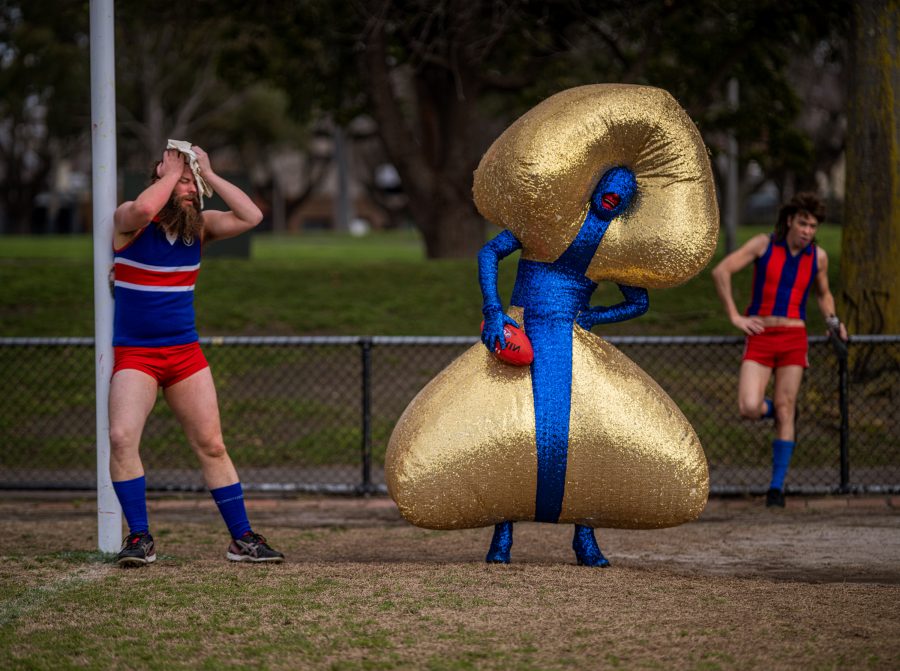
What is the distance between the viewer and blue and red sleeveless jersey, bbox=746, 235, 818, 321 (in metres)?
7.50

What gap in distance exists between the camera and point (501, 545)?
5.63m

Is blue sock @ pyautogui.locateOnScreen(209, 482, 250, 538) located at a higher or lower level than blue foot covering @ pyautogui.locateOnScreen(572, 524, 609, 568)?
higher

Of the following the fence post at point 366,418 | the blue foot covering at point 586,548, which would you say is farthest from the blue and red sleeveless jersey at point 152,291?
the fence post at point 366,418

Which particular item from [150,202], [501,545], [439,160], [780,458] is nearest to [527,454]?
[501,545]

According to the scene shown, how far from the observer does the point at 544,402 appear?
5148 millimetres

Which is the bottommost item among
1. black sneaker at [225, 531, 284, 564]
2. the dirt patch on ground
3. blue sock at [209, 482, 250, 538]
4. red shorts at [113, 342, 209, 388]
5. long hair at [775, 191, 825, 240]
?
the dirt patch on ground

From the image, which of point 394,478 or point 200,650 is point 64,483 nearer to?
point 394,478

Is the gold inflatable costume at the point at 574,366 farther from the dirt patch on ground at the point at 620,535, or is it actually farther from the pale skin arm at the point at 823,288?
the pale skin arm at the point at 823,288

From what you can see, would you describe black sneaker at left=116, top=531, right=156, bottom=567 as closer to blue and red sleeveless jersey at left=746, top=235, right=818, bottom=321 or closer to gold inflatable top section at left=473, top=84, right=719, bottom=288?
gold inflatable top section at left=473, top=84, right=719, bottom=288

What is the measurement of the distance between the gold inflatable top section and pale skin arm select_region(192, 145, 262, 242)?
3.81 feet

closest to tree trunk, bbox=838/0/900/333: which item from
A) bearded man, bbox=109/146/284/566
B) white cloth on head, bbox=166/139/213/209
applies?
bearded man, bbox=109/146/284/566

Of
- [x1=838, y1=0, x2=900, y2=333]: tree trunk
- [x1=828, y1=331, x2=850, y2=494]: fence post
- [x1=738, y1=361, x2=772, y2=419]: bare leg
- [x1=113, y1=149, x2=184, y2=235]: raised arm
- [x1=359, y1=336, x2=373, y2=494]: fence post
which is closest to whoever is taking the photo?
[x1=113, y1=149, x2=184, y2=235]: raised arm

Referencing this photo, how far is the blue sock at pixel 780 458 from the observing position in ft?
25.1

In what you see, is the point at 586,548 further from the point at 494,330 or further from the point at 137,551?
the point at 137,551
